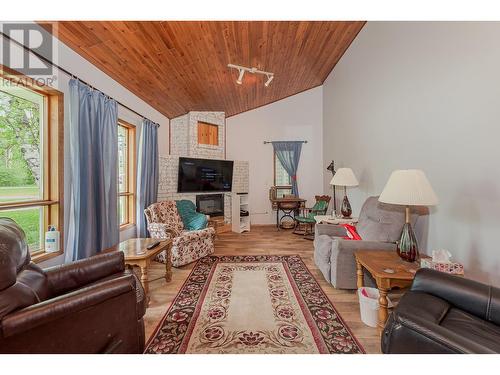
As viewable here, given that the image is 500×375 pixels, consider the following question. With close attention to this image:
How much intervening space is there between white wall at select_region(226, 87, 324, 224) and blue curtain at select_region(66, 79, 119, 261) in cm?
337

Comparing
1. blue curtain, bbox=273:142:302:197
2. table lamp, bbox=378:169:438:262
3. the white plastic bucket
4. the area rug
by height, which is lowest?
the area rug

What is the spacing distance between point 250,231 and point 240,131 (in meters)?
2.55

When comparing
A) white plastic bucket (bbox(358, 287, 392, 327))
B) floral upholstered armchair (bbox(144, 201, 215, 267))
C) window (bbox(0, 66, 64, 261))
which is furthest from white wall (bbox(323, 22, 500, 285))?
window (bbox(0, 66, 64, 261))

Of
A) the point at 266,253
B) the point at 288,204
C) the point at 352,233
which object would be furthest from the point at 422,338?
the point at 288,204

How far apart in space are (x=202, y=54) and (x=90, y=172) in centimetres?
200

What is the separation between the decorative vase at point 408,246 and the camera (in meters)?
1.85

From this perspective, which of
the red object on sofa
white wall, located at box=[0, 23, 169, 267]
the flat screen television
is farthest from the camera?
the flat screen television

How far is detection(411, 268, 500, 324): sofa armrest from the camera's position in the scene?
1.20 meters

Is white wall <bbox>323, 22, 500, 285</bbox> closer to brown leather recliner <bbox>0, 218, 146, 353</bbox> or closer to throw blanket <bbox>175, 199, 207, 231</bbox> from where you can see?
brown leather recliner <bbox>0, 218, 146, 353</bbox>

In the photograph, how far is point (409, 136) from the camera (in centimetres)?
253

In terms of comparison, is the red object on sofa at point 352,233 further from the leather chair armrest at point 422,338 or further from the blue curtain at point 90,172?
the blue curtain at point 90,172

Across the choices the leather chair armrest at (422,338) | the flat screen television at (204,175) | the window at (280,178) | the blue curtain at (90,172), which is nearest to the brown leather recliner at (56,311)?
the blue curtain at (90,172)

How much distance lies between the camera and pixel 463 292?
1276mm

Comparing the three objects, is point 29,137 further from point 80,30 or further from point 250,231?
point 250,231
